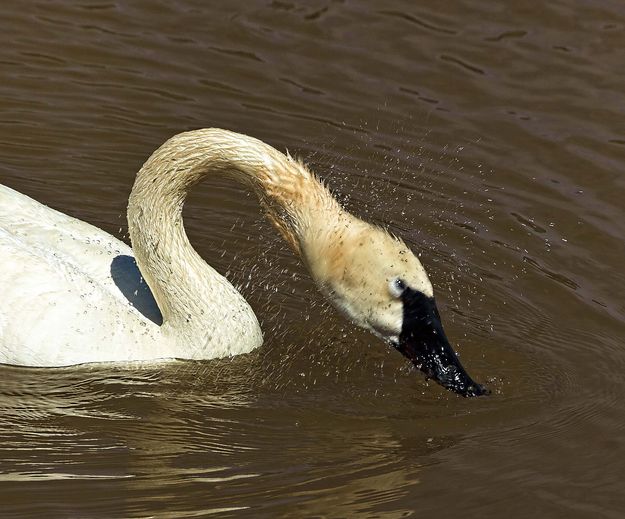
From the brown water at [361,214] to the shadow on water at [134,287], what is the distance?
0.49 m

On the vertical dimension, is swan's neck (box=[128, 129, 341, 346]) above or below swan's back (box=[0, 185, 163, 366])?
above

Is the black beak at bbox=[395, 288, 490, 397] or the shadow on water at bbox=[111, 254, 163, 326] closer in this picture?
the black beak at bbox=[395, 288, 490, 397]

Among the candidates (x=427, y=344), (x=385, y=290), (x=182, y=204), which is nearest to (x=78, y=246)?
(x=182, y=204)

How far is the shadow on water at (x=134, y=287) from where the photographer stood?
802 cm

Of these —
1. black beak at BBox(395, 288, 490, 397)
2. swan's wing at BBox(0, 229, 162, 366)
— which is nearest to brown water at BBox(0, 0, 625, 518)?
swan's wing at BBox(0, 229, 162, 366)

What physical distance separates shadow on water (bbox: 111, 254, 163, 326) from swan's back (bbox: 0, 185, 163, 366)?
0.04 meters

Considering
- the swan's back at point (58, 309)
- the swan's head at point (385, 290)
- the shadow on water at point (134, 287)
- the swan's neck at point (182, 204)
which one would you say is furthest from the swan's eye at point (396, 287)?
the shadow on water at point (134, 287)

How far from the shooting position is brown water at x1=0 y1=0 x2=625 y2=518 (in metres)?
6.64

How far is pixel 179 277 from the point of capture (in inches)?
307

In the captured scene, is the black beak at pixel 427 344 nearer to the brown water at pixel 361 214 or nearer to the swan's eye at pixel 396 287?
the swan's eye at pixel 396 287

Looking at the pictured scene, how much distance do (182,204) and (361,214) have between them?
216 cm

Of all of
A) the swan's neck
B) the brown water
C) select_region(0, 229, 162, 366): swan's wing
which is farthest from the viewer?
select_region(0, 229, 162, 366): swan's wing

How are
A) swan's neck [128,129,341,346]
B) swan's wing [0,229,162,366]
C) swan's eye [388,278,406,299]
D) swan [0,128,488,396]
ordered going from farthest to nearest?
1. swan's wing [0,229,162,366]
2. swan's neck [128,129,341,346]
3. swan [0,128,488,396]
4. swan's eye [388,278,406,299]

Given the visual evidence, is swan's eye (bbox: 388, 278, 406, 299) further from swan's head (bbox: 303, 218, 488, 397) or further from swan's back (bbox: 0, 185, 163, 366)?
swan's back (bbox: 0, 185, 163, 366)
